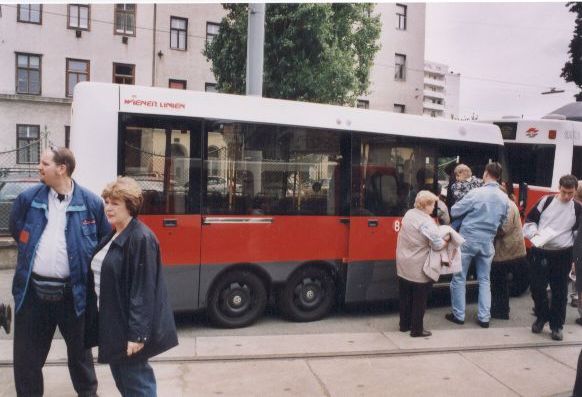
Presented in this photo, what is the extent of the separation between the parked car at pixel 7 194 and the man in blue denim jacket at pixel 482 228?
7.77m

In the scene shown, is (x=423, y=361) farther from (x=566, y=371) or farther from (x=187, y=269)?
(x=187, y=269)

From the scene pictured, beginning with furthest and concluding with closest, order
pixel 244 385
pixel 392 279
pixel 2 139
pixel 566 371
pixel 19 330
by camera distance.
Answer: pixel 2 139 < pixel 392 279 < pixel 566 371 < pixel 244 385 < pixel 19 330

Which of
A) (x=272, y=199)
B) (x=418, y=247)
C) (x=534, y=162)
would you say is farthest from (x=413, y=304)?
(x=534, y=162)

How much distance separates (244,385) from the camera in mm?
5168

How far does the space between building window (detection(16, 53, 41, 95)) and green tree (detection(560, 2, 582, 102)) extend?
29711 mm

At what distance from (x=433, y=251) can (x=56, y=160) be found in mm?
4144

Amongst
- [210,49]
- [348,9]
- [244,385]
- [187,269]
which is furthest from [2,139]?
[244,385]

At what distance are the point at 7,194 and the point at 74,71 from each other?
2093 centimetres

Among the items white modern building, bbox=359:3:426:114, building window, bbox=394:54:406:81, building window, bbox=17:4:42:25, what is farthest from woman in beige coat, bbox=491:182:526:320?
building window, bbox=394:54:406:81

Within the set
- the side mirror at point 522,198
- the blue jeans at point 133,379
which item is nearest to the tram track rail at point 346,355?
the blue jeans at point 133,379

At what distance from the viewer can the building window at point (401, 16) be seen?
3431 centimetres

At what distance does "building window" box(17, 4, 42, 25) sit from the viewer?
97.0 feet

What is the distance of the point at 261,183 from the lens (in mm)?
6977

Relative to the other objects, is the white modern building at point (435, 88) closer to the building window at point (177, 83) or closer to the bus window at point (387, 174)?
the building window at point (177, 83)
